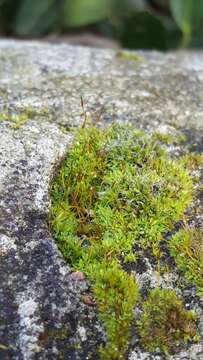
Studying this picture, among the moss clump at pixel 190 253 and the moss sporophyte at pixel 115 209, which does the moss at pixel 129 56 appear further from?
the moss clump at pixel 190 253

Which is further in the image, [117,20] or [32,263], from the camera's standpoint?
[117,20]

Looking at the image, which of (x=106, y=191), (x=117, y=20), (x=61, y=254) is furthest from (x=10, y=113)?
(x=117, y=20)

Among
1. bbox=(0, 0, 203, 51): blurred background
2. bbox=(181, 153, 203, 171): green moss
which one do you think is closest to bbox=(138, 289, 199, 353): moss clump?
bbox=(181, 153, 203, 171): green moss

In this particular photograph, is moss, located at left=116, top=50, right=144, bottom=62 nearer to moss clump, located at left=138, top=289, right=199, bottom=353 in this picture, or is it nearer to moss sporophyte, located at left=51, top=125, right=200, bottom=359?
moss sporophyte, located at left=51, top=125, right=200, bottom=359

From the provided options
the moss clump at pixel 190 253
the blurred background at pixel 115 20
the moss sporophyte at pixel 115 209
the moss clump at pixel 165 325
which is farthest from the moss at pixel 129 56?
the moss clump at pixel 165 325

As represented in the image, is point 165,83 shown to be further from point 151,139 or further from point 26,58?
point 26,58

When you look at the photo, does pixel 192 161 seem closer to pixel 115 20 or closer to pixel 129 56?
pixel 129 56

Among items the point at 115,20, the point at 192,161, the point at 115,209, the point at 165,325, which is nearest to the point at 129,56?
the point at 115,20

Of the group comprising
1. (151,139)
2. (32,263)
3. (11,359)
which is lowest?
(11,359)
